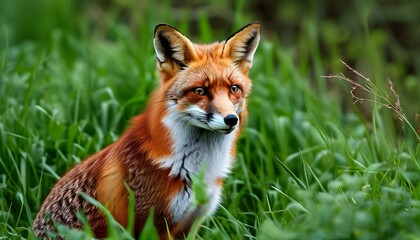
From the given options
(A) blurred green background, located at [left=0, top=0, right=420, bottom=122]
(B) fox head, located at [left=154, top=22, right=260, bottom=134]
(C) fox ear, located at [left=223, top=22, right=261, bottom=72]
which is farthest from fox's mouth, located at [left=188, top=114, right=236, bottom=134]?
(A) blurred green background, located at [left=0, top=0, right=420, bottom=122]

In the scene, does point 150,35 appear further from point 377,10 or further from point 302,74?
point 377,10

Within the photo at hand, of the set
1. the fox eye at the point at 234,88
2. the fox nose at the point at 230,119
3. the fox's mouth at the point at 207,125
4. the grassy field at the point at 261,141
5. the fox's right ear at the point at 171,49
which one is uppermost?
the fox's right ear at the point at 171,49

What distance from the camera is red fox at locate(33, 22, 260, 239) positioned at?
4152 millimetres

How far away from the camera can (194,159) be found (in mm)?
4281

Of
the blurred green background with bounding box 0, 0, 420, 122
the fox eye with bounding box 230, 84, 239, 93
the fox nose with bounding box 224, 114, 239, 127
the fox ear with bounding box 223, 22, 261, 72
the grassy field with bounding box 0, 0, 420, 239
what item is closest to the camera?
the grassy field with bounding box 0, 0, 420, 239

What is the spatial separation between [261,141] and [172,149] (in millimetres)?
1738

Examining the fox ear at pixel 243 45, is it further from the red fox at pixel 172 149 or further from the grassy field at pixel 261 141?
the grassy field at pixel 261 141

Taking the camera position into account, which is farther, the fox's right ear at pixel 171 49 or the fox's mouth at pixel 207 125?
the fox's right ear at pixel 171 49

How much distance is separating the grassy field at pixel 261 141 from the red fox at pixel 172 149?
31 cm

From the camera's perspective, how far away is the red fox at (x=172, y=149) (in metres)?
4.15

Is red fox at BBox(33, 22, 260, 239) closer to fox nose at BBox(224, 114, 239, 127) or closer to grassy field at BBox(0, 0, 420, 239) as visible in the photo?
fox nose at BBox(224, 114, 239, 127)

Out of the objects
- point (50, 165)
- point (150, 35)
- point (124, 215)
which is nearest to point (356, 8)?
point (150, 35)

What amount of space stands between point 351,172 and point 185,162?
131cm

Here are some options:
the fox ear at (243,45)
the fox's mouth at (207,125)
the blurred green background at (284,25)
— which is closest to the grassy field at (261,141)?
the blurred green background at (284,25)
